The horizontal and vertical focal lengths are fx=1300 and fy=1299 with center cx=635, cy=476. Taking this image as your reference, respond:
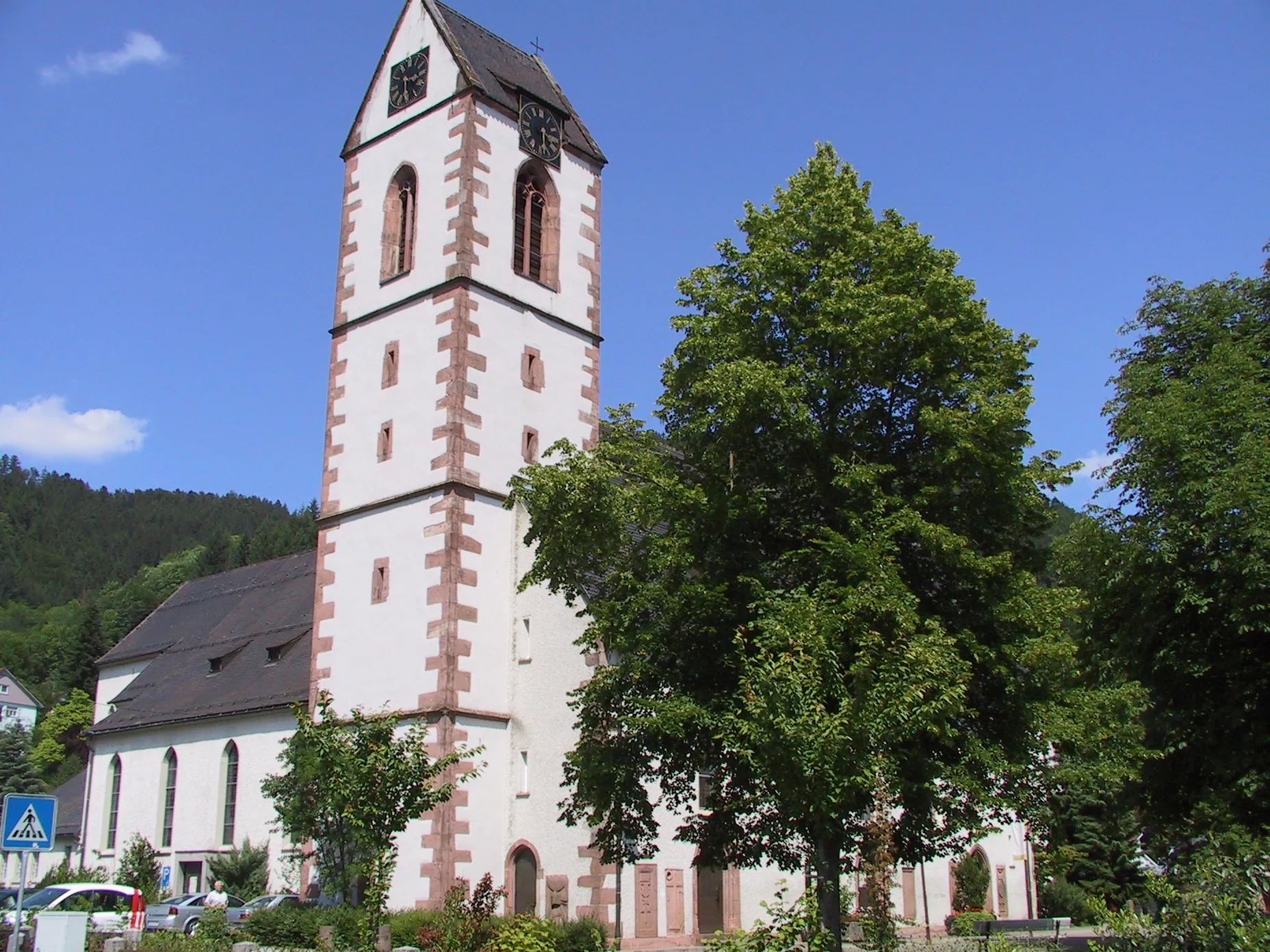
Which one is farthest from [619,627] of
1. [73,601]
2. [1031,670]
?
[73,601]

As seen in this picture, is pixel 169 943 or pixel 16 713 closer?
pixel 169 943

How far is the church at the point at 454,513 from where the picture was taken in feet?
82.0

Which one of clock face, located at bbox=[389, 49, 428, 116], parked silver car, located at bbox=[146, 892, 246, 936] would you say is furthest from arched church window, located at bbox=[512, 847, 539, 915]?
clock face, located at bbox=[389, 49, 428, 116]

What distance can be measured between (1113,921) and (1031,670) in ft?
20.8

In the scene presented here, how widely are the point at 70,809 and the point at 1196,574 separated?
40.9 m

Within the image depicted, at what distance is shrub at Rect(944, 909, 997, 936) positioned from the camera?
31047 millimetres

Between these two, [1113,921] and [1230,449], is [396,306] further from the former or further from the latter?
[1113,921]

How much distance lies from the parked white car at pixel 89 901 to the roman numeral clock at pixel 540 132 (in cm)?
1882

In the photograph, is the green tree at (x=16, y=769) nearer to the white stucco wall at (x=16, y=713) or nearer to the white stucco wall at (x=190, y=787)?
the white stucco wall at (x=190, y=787)

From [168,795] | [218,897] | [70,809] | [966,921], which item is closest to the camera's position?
[218,897]

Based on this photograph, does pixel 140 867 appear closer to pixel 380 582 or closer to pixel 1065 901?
pixel 380 582

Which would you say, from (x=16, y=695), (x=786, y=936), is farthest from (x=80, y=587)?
(x=786, y=936)

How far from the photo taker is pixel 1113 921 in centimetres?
1102

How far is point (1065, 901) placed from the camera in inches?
1559
